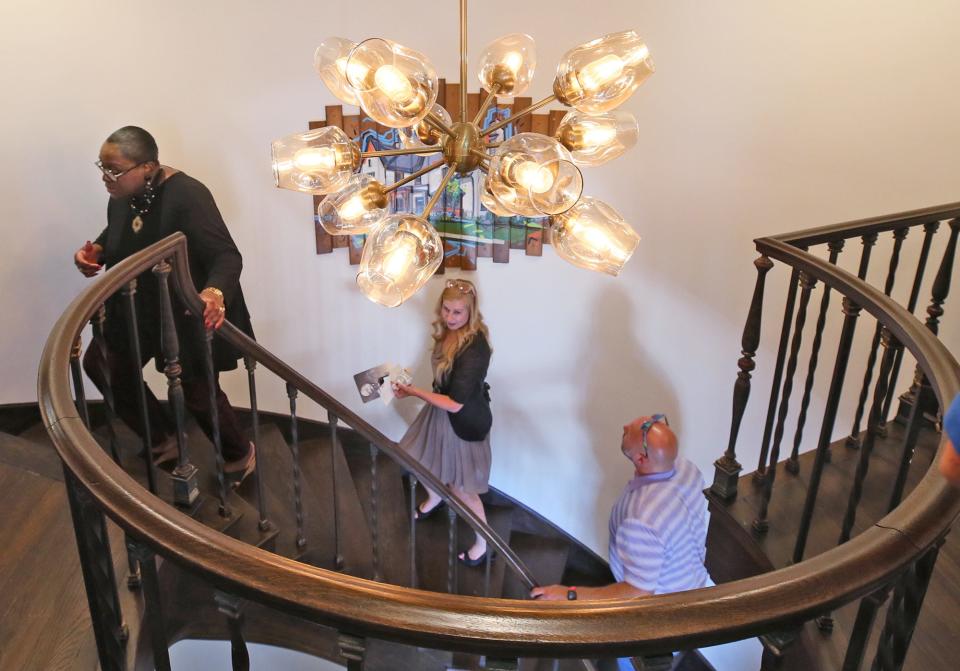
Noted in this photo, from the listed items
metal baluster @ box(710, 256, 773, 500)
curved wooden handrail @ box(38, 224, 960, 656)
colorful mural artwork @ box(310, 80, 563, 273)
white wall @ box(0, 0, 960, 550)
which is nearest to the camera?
curved wooden handrail @ box(38, 224, 960, 656)

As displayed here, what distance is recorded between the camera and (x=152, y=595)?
4.14ft

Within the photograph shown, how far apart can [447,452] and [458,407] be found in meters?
0.40

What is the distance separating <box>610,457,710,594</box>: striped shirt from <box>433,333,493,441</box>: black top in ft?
3.16

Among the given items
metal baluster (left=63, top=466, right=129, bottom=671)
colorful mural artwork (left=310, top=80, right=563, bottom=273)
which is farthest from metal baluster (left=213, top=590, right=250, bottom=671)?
colorful mural artwork (left=310, top=80, right=563, bottom=273)

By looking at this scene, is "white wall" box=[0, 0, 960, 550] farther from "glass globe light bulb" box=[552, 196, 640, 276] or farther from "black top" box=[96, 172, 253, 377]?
"glass globe light bulb" box=[552, 196, 640, 276]

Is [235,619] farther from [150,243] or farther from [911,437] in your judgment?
[150,243]

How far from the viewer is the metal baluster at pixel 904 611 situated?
4.02 ft

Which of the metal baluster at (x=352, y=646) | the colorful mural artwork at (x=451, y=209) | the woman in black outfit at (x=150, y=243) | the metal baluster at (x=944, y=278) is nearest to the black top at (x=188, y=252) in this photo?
the woman in black outfit at (x=150, y=243)

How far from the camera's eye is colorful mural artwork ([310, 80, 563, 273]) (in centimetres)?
387

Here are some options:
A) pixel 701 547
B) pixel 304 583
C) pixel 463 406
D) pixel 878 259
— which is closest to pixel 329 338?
pixel 463 406

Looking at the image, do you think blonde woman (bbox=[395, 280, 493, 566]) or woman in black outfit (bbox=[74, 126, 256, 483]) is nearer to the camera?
woman in black outfit (bbox=[74, 126, 256, 483])

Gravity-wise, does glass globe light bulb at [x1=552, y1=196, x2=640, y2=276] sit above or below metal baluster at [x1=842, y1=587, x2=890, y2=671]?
above

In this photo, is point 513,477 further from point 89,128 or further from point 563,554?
point 89,128

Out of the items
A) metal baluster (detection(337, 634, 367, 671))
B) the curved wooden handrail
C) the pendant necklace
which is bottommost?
metal baluster (detection(337, 634, 367, 671))
